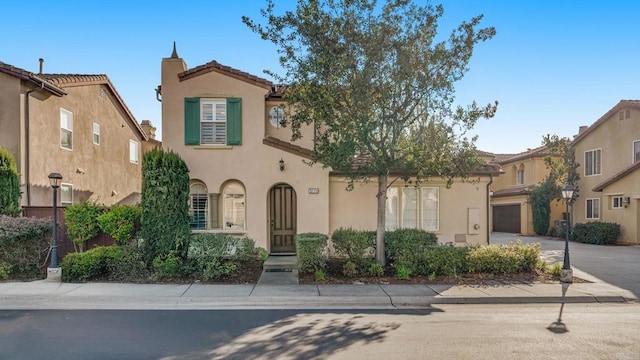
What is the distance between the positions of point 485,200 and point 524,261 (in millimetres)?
3279

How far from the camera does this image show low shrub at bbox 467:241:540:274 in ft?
33.8

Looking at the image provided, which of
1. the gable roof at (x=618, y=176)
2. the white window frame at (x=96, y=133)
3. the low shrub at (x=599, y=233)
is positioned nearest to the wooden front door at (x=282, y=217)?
the white window frame at (x=96, y=133)

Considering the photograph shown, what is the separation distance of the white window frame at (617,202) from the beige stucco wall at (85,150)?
2460 centimetres

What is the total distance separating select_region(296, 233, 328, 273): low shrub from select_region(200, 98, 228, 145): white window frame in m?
4.73

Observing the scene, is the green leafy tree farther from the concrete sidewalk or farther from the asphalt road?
the asphalt road

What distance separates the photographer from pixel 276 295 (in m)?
8.31

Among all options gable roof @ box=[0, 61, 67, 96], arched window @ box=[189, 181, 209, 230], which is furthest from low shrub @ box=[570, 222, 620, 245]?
gable roof @ box=[0, 61, 67, 96]

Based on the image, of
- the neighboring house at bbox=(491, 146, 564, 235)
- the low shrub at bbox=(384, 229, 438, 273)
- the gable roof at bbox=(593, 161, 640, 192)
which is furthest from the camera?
the neighboring house at bbox=(491, 146, 564, 235)

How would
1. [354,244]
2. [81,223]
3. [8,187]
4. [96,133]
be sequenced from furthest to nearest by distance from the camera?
[96,133]
[8,187]
[81,223]
[354,244]

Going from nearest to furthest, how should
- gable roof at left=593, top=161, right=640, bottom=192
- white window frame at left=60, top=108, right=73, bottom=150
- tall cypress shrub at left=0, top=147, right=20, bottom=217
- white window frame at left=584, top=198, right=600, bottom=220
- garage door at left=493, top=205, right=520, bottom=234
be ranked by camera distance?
tall cypress shrub at left=0, top=147, right=20, bottom=217 → white window frame at left=60, top=108, right=73, bottom=150 → gable roof at left=593, top=161, right=640, bottom=192 → white window frame at left=584, top=198, right=600, bottom=220 → garage door at left=493, top=205, right=520, bottom=234

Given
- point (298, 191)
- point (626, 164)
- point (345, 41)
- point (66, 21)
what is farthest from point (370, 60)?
point (626, 164)

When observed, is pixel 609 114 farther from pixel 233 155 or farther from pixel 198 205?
pixel 198 205

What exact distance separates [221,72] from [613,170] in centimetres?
2189

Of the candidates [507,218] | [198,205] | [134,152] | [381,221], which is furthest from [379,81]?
[507,218]
